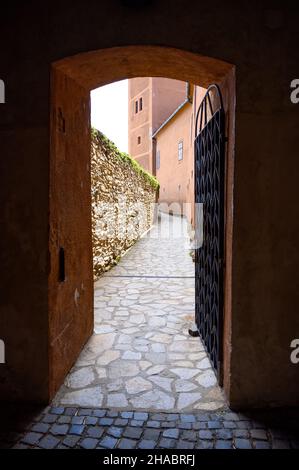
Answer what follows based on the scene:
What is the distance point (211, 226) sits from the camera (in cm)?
350

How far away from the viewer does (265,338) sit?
2.76 meters

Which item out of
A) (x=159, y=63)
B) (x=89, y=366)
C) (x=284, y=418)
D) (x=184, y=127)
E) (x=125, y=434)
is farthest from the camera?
→ (x=184, y=127)

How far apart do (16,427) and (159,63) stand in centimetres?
330

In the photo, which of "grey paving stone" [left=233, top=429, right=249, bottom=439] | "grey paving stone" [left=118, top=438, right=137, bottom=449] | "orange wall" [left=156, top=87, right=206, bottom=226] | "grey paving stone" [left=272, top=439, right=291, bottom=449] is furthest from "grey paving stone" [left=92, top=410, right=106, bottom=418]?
"orange wall" [left=156, top=87, right=206, bottom=226]

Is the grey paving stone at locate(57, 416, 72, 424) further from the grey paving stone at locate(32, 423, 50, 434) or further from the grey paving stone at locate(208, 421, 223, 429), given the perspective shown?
the grey paving stone at locate(208, 421, 223, 429)

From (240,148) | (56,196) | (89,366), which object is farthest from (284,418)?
(56,196)

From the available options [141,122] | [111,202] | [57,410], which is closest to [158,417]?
[57,410]

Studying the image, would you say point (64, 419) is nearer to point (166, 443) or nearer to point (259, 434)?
point (166, 443)

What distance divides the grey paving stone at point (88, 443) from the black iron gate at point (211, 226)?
4.24ft

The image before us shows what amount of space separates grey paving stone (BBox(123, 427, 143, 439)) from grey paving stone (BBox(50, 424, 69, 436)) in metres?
0.45

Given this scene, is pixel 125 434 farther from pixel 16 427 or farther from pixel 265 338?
pixel 265 338

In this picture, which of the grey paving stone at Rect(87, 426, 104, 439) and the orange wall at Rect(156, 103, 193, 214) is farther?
the orange wall at Rect(156, 103, 193, 214)

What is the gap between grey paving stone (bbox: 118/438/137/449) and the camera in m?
2.29

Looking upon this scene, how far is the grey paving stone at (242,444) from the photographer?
2.30 meters
